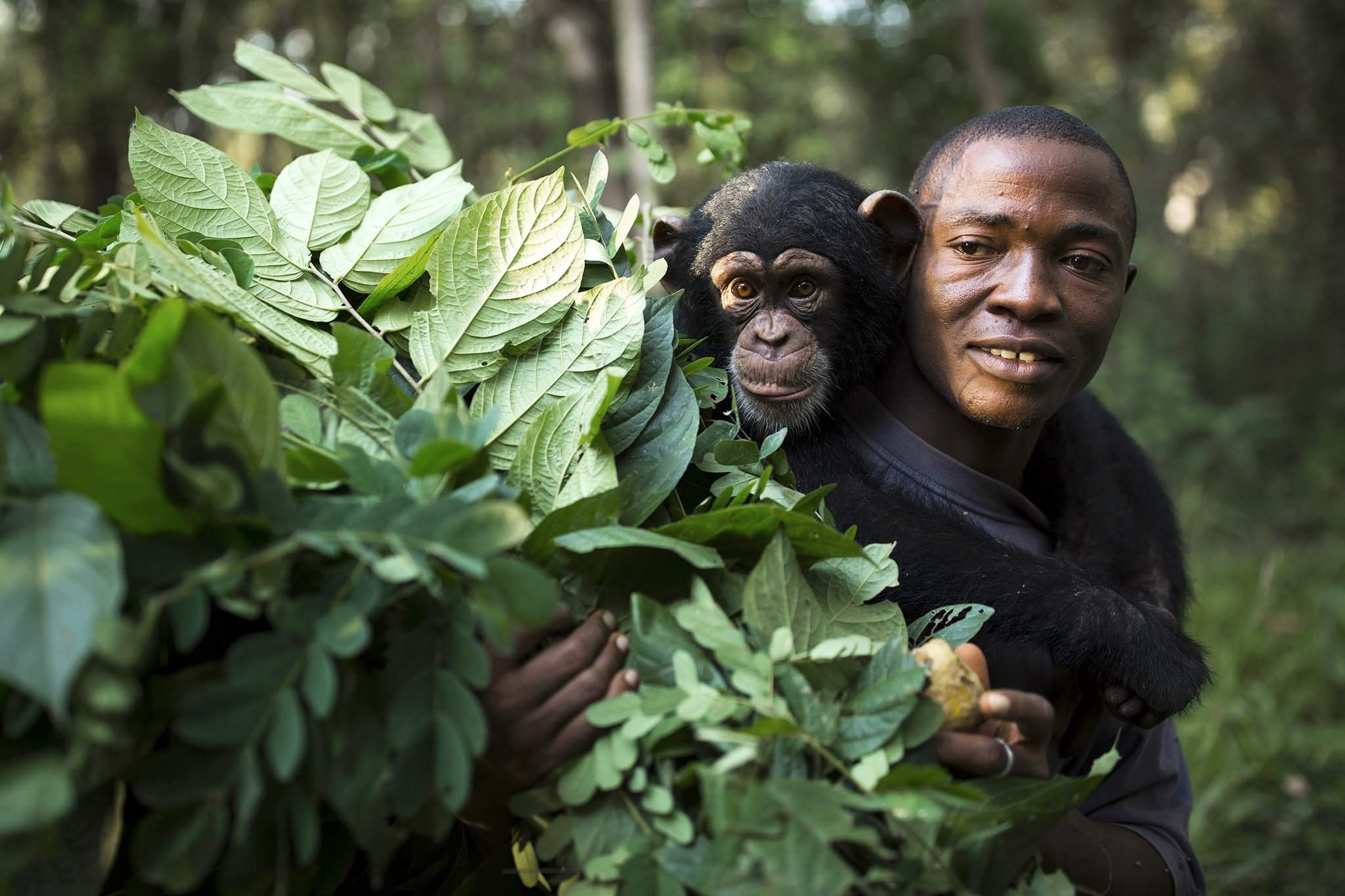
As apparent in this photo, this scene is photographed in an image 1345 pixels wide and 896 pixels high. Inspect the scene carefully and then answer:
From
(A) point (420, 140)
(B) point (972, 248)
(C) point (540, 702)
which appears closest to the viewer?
(C) point (540, 702)

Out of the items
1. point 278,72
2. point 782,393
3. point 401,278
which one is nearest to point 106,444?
point 401,278

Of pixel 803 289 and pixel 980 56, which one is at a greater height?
pixel 803 289

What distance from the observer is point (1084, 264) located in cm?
188

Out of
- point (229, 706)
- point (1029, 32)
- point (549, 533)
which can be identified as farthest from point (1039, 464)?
point (1029, 32)

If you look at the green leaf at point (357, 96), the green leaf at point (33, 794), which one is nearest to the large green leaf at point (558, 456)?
the green leaf at point (33, 794)

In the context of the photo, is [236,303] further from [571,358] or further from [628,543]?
[628,543]

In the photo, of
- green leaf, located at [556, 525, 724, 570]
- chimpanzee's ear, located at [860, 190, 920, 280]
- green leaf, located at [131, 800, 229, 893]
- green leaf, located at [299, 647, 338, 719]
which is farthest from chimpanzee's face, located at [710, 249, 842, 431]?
green leaf, located at [131, 800, 229, 893]

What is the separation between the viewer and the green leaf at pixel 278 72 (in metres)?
2.37

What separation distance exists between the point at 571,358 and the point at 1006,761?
797 mm

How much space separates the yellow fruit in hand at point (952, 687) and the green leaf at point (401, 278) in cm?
90

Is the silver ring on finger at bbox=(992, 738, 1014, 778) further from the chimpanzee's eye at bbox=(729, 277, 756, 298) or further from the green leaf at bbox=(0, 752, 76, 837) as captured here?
the chimpanzee's eye at bbox=(729, 277, 756, 298)

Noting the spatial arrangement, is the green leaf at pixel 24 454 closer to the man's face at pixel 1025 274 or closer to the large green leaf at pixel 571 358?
the large green leaf at pixel 571 358

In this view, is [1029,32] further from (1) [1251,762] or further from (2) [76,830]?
(2) [76,830]

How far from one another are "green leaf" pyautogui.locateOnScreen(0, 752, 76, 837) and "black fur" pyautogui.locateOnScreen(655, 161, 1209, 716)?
1241 millimetres
